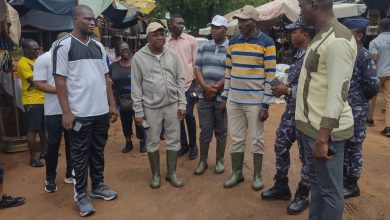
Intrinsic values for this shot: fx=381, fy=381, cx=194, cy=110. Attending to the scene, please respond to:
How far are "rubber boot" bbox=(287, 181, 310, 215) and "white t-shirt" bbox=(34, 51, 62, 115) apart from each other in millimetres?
2676

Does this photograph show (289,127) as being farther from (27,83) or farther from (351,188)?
(27,83)

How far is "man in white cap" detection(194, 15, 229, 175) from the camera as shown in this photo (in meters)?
4.62

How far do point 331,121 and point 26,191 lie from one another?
3673 mm

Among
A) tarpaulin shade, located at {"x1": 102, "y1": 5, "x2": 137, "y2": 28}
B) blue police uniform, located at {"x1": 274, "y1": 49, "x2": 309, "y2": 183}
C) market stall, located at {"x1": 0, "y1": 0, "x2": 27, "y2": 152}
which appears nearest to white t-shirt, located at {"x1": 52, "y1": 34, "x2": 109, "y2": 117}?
blue police uniform, located at {"x1": 274, "y1": 49, "x2": 309, "y2": 183}

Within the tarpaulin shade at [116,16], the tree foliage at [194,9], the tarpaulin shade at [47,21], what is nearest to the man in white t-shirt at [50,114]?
the tarpaulin shade at [47,21]

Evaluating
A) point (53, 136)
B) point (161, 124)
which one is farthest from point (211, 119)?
point (53, 136)

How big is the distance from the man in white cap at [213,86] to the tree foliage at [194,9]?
20.5 metres

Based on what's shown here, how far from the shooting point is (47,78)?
4.36 meters

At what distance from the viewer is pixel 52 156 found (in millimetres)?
4332

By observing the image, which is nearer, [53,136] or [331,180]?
[331,180]

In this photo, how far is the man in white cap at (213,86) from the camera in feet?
15.2

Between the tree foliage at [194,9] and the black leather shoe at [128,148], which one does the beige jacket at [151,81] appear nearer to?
the black leather shoe at [128,148]

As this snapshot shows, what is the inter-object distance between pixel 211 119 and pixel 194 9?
21.4 m

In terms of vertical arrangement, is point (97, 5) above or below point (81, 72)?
above
